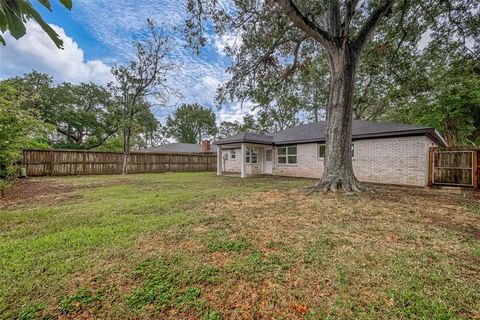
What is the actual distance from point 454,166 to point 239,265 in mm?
10975

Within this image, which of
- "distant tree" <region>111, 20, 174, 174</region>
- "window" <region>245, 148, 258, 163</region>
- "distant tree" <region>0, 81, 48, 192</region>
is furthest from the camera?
"window" <region>245, 148, 258, 163</region>

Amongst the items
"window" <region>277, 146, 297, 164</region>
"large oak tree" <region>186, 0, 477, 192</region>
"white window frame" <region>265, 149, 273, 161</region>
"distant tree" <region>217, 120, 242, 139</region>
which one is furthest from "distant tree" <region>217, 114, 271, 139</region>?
"large oak tree" <region>186, 0, 477, 192</region>

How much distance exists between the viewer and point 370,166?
11008mm

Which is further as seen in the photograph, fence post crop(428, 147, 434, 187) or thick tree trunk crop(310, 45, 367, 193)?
fence post crop(428, 147, 434, 187)

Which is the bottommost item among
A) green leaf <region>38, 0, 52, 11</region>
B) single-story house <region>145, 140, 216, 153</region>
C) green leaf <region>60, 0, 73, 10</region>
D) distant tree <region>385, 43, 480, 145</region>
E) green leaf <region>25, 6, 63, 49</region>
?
green leaf <region>25, 6, 63, 49</region>

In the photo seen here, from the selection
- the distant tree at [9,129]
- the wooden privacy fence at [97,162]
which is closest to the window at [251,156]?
the wooden privacy fence at [97,162]

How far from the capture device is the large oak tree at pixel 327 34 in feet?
22.8

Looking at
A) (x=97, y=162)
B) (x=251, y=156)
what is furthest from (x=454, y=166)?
(x=97, y=162)

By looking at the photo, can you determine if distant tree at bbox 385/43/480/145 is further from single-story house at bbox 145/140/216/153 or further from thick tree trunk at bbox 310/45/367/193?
single-story house at bbox 145/140/216/153

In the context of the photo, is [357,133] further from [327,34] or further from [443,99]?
[443,99]

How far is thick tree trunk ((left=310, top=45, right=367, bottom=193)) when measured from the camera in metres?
7.10

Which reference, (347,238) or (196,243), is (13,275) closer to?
(196,243)

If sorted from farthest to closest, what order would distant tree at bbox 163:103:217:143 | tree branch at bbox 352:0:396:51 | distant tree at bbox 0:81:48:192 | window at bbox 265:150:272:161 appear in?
1. distant tree at bbox 163:103:217:143
2. window at bbox 265:150:272:161
3. distant tree at bbox 0:81:48:192
4. tree branch at bbox 352:0:396:51

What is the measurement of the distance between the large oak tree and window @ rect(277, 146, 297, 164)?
5843mm
